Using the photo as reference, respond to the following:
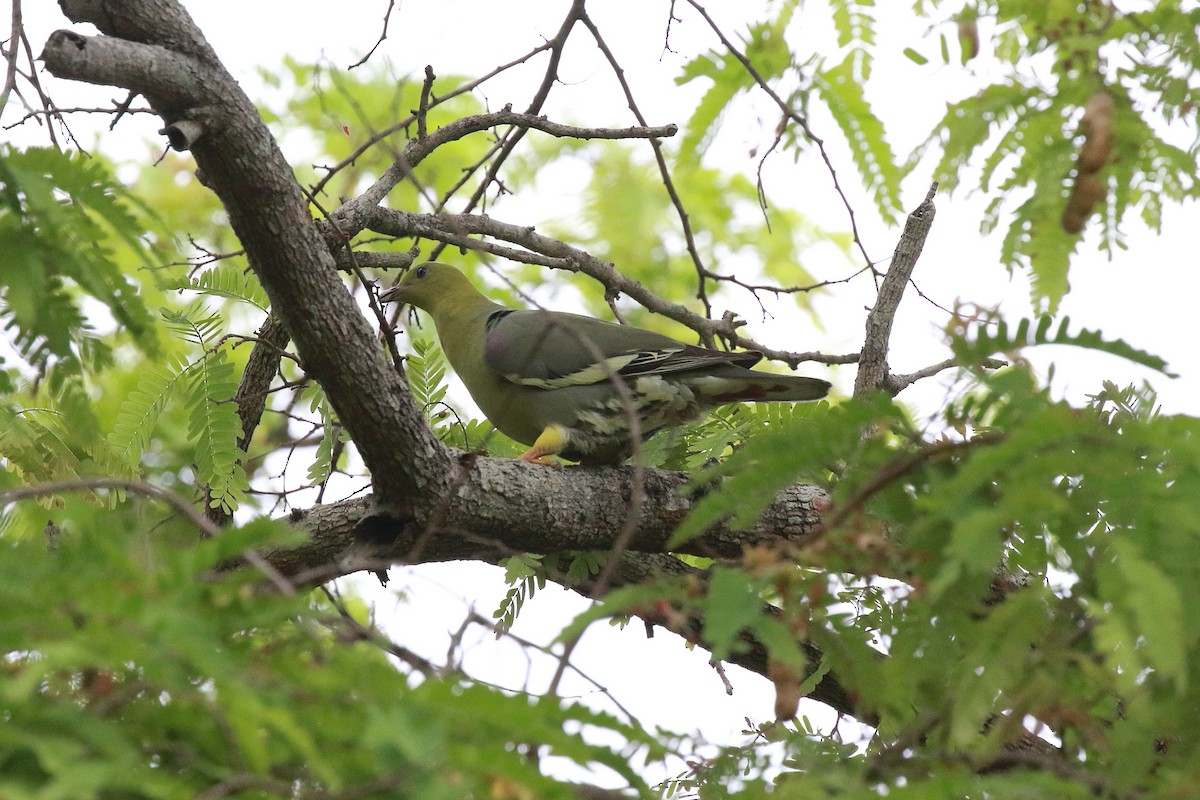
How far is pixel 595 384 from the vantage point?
16.6 feet

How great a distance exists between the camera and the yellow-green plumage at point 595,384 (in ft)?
16.2

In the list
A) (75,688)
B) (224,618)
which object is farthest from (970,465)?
(75,688)

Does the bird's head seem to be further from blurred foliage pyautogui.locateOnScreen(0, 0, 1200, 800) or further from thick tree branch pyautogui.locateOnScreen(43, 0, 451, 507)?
blurred foliage pyautogui.locateOnScreen(0, 0, 1200, 800)

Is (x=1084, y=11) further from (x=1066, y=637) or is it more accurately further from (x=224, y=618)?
(x=224, y=618)

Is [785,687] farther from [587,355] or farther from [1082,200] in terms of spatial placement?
[587,355]

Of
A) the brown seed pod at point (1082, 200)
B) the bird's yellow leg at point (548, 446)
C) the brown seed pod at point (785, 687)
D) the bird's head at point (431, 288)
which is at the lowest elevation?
the brown seed pod at point (785, 687)

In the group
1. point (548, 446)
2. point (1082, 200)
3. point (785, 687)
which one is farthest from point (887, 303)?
point (785, 687)

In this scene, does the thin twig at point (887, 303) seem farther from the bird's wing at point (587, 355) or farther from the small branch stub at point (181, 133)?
the small branch stub at point (181, 133)

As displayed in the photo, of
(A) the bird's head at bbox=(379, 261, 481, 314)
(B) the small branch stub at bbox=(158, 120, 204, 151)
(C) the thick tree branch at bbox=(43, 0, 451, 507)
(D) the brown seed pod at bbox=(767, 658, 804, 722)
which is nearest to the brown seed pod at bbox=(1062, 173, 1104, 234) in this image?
(D) the brown seed pod at bbox=(767, 658, 804, 722)

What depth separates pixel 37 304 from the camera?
7.17ft

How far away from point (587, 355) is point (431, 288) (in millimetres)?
1411

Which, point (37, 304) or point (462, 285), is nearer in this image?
point (37, 304)

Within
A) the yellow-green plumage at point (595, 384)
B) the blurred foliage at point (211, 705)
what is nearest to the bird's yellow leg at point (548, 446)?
the yellow-green plumage at point (595, 384)

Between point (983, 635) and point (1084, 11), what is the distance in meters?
1.30
